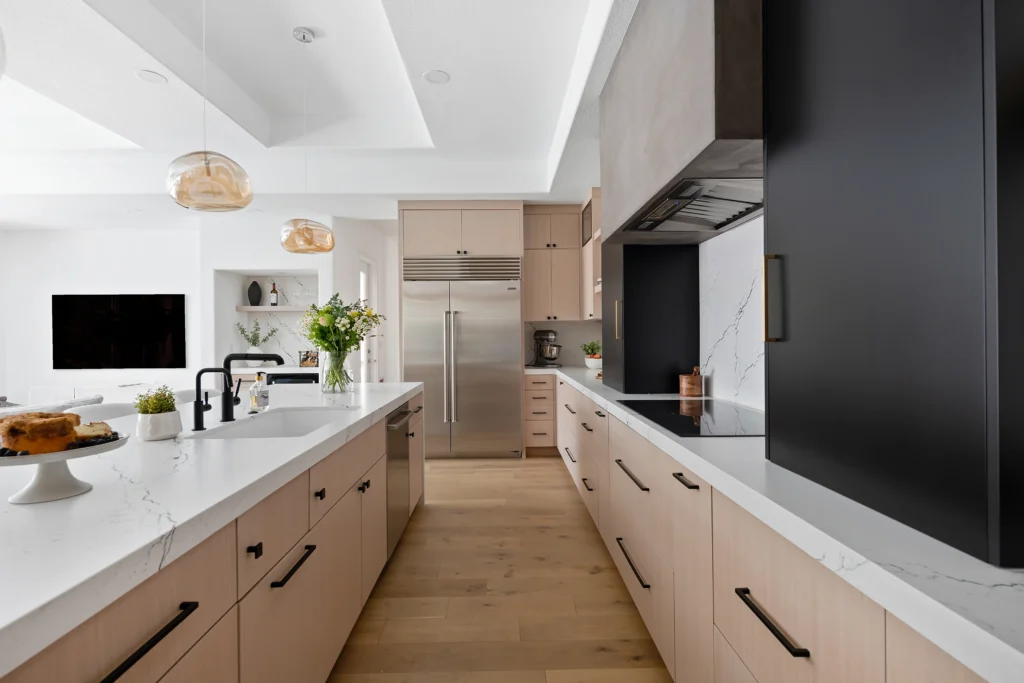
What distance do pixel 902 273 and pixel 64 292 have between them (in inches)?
320

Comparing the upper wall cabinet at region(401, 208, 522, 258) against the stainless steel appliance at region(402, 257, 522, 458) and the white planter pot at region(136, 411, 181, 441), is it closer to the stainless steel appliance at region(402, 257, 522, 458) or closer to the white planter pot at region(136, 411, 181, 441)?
the stainless steel appliance at region(402, 257, 522, 458)

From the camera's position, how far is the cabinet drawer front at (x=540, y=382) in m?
4.95

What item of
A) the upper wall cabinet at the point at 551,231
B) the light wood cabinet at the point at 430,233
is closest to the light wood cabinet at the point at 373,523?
the light wood cabinet at the point at 430,233

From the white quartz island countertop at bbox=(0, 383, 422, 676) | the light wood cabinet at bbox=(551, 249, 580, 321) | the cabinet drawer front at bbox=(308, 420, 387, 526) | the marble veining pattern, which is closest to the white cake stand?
the white quartz island countertop at bbox=(0, 383, 422, 676)

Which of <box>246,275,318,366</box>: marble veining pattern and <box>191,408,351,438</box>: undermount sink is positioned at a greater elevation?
<box>246,275,318,366</box>: marble veining pattern

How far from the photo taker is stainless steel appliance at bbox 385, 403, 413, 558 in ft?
8.06

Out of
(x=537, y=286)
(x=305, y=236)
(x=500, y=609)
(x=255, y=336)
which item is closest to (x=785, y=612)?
(x=500, y=609)

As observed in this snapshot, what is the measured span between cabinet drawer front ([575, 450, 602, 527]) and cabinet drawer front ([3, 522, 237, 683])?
198 centimetres

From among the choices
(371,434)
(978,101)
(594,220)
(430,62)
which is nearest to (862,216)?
(978,101)

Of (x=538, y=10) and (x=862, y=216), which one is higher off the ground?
(x=538, y=10)

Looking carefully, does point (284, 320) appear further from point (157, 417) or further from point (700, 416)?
point (700, 416)

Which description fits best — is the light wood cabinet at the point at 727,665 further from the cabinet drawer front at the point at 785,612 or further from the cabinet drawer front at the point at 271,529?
the cabinet drawer front at the point at 271,529

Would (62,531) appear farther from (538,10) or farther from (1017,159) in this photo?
(538,10)

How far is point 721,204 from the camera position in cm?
203
